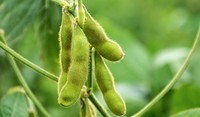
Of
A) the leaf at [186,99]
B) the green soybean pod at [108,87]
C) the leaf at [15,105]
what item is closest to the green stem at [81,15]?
the green soybean pod at [108,87]

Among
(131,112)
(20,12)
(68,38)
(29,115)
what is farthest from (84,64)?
(131,112)

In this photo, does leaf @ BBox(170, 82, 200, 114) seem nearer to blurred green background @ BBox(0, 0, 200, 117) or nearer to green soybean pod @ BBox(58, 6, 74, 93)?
blurred green background @ BBox(0, 0, 200, 117)

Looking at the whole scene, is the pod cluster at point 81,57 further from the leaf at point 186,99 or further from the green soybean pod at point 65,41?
the leaf at point 186,99

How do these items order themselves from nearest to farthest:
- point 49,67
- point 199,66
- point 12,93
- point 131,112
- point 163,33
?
point 12,93 < point 49,67 < point 131,112 < point 199,66 < point 163,33

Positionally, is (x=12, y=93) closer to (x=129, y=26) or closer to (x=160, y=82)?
(x=160, y=82)

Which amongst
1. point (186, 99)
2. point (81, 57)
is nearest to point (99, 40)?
point (81, 57)

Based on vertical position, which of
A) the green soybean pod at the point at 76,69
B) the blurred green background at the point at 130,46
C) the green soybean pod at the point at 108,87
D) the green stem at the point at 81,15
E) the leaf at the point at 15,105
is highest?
the green stem at the point at 81,15

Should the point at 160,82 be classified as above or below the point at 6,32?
below
